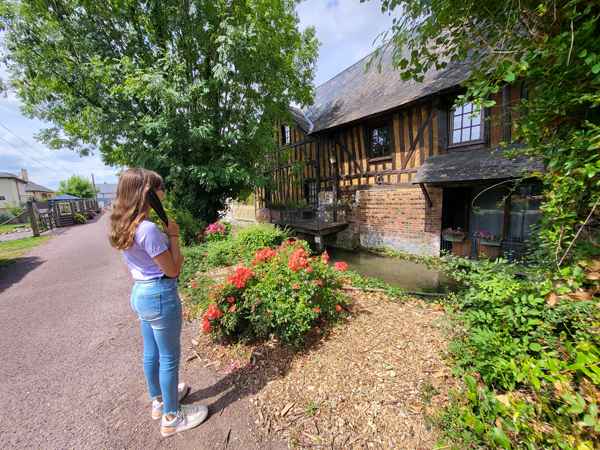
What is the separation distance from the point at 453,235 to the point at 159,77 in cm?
910

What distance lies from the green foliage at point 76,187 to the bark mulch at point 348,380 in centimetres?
5072

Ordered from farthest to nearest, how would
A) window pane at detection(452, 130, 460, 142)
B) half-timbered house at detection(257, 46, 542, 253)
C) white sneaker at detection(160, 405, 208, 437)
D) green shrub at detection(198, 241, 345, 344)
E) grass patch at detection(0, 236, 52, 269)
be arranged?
1. window pane at detection(452, 130, 460, 142)
2. grass patch at detection(0, 236, 52, 269)
3. half-timbered house at detection(257, 46, 542, 253)
4. green shrub at detection(198, 241, 345, 344)
5. white sneaker at detection(160, 405, 208, 437)

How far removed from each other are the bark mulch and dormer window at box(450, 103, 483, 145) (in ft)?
20.7

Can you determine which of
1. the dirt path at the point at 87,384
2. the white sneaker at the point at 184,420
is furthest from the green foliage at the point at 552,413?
the white sneaker at the point at 184,420

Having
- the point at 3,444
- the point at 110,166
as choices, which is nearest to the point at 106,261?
the point at 110,166

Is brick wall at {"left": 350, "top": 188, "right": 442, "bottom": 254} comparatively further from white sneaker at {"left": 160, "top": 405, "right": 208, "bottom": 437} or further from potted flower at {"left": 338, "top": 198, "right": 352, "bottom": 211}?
white sneaker at {"left": 160, "top": 405, "right": 208, "bottom": 437}

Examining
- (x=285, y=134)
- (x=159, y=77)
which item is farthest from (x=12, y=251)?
(x=285, y=134)

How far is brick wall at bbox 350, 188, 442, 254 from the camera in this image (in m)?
7.72

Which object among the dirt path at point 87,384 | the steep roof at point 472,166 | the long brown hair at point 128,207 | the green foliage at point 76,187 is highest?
the green foliage at point 76,187

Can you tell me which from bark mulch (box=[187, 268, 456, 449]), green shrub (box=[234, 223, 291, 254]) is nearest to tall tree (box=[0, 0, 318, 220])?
green shrub (box=[234, 223, 291, 254])

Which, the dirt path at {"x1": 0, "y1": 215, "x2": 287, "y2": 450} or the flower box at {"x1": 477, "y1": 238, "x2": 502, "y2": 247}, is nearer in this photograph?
the dirt path at {"x1": 0, "y1": 215, "x2": 287, "y2": 450}

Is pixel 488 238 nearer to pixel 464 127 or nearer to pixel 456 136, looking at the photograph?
pixel 456 136

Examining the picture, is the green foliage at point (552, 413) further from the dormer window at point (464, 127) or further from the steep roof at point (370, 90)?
the steep roof at point (370, 90)

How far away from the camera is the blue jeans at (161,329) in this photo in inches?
63.5
